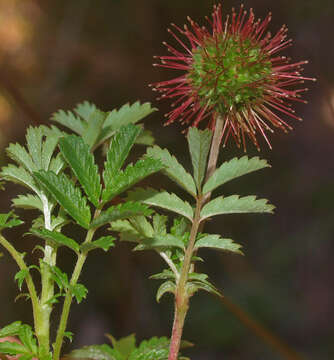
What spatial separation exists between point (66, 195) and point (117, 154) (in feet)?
0.30

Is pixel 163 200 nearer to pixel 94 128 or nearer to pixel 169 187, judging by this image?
pixel 94 128

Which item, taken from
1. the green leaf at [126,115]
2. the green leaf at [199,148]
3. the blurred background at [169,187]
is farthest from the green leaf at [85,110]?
the blurred background at [169,187]

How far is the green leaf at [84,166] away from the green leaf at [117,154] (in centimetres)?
2

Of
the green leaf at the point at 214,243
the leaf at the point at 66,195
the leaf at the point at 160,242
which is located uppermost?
the leaf at the point at 66,195

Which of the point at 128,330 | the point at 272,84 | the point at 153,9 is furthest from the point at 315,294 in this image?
the point at 272,84

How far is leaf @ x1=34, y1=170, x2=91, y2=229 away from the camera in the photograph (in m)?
0.68

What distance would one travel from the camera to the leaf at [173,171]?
77 centimetres

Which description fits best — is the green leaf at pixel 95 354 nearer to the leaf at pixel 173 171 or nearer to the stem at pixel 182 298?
the stem at pixel 182 298

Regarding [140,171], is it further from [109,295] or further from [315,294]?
[315,294]

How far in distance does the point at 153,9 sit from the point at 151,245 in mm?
3999

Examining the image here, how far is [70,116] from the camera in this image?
1.02 metres

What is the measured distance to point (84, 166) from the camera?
2.36ft

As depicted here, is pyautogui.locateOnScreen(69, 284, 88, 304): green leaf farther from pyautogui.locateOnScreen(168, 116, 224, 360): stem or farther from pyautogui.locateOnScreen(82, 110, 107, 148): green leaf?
pyautogui.locateOnScreen(82, 110, 107, 148): green leaf

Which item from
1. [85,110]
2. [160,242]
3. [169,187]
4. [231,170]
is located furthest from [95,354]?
[169,187]
